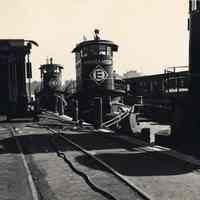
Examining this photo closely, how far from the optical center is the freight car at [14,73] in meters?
19.6

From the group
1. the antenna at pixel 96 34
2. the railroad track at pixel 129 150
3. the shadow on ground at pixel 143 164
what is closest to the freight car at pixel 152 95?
the antenna at pixel 96 34

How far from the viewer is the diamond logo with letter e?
69.5 feet

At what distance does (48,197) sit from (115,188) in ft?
4.55

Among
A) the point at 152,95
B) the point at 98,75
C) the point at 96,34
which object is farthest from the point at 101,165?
the point at 152,95

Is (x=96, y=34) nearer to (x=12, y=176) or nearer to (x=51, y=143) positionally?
(x=51, y=143)

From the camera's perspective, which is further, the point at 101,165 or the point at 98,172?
the point at 101,165

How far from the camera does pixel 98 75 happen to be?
835 inches

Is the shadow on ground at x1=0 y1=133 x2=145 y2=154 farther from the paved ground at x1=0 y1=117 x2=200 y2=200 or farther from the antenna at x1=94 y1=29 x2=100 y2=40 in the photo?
the antenna at x1=94 y1=29 x2=100 y2=40

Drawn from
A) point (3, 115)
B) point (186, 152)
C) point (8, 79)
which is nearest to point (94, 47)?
point (8, 79)

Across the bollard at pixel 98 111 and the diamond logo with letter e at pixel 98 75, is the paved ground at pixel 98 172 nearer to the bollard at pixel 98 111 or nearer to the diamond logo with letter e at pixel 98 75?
the bollard at pixel 98 111

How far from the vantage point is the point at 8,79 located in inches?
789

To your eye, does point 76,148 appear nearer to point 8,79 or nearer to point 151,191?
point 151,191

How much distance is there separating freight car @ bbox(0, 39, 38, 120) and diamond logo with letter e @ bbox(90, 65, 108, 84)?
148 inches

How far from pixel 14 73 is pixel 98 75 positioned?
490 centimetres
